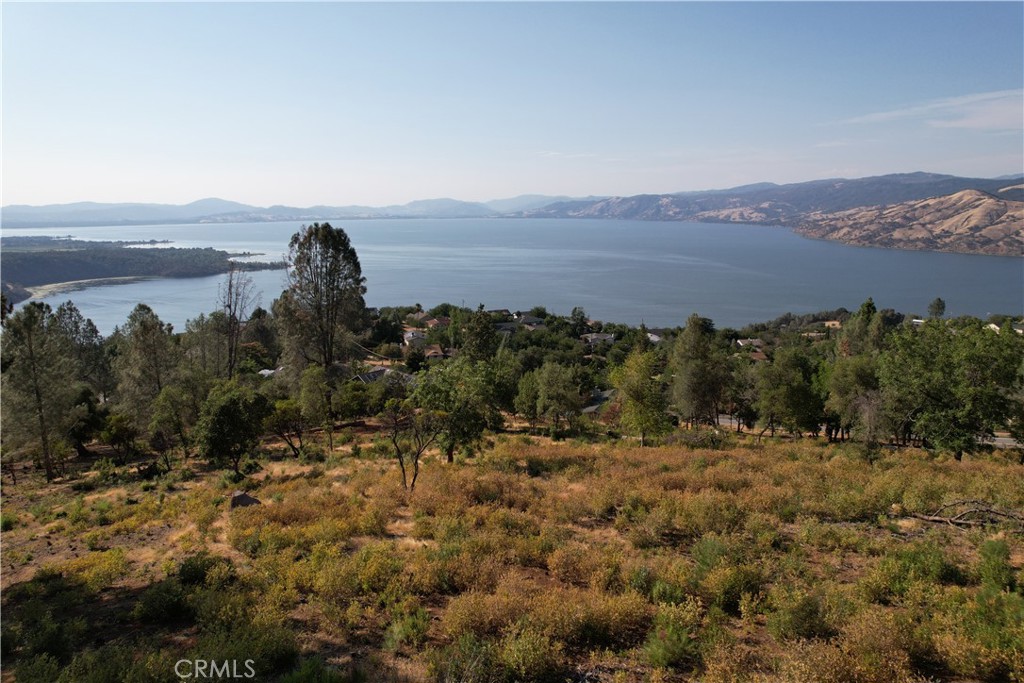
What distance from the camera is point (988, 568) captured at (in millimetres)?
6535

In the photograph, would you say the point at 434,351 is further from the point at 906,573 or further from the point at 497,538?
the point at 906,573

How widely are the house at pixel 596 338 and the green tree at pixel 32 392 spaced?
2030 inches

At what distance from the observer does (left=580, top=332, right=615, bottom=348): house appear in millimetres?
64125

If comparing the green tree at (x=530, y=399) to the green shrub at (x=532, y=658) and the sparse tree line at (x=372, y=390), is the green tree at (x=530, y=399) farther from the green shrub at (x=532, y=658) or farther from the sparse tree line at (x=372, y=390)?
the green shrub at (x=532, y=658)

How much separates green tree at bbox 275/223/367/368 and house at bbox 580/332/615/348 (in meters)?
41.8

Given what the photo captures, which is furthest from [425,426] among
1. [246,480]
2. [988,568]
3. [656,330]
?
[656,330]

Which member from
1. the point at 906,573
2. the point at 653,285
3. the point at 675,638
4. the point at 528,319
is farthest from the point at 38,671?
the point at 653,285

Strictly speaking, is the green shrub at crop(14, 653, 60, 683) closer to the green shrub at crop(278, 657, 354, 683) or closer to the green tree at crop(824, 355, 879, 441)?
the green shrub at crop(278, 657, 354, 683)

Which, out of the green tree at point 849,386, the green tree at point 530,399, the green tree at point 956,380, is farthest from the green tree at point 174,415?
the green tree at point 849,386

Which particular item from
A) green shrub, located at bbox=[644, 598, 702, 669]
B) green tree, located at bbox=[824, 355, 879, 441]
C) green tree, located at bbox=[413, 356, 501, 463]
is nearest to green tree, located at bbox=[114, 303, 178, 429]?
green tree, located at bbox=[413, 356, 501, 463]

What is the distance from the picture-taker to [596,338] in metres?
66.6

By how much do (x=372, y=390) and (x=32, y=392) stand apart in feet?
37.1

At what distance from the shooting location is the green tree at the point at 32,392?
1755 centimetres

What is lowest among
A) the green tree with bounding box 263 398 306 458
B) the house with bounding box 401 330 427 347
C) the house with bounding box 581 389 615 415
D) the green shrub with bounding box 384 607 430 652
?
the house with bounding box 581 389 615 415
